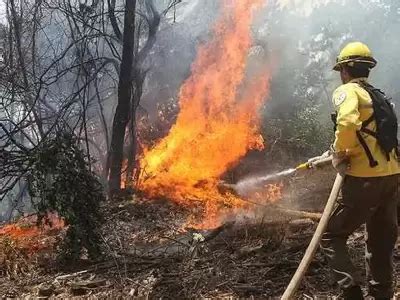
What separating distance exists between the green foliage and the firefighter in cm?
337

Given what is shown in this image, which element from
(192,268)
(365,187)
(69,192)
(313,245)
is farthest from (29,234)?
(365,187)

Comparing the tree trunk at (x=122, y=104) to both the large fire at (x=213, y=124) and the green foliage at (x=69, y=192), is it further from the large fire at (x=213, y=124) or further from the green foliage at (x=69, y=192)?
the green foliage at (x=69, y=192)

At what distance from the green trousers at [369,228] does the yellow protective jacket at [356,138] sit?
0.07m

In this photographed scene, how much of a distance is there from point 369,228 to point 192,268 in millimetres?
2115

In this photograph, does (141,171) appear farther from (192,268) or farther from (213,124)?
(192,268)

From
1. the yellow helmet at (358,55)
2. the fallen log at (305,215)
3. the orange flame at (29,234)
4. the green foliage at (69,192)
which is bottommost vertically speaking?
the fallen log at (305,215)

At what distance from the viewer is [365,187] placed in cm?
396

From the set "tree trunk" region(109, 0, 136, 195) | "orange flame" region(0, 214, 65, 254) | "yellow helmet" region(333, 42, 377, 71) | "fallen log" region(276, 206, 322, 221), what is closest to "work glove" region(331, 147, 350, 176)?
"yellow helmet" region(333, 42, 377, 71)

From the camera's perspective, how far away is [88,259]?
20.1ft

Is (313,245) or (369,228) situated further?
(369,228)

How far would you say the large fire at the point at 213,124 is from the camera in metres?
10.4

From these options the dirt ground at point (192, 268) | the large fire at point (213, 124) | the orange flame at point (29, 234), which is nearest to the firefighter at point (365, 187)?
the dirt ground at point (192, 268)

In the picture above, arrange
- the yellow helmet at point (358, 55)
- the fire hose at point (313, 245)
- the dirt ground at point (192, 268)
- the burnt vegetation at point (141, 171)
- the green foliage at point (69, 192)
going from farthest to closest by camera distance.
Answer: the green foliage at point (69, 192) < the burnt vegetation at point (141, 171) < the dirt ground at point (192, 268) < the yellow helmet at point (358, 55) < the fire hose at point (313, 245)

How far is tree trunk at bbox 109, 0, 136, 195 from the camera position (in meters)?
10.8
